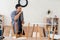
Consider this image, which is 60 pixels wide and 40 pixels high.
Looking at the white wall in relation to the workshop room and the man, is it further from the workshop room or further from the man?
the man

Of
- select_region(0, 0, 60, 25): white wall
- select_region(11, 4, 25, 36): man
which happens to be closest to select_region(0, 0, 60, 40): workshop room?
select_region(0, 0, 60, 25): white wall

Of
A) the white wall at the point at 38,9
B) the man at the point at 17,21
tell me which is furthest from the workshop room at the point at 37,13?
the man at the point at 17,21

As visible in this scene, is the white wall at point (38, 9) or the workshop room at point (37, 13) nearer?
the workshop room at point (37, 13)

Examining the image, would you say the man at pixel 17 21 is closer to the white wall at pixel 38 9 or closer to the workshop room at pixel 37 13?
the workshop room at pixel 37 13

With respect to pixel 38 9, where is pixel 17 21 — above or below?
A: below

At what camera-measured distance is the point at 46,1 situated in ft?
23.5

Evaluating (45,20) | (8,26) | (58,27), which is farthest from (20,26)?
(58,27)

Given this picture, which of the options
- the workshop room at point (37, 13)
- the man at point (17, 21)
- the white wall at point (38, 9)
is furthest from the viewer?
the white wall at point (38, 9)

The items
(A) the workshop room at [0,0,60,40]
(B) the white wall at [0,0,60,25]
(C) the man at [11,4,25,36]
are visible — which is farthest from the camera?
(B) the white wall at [0,0,60,25]

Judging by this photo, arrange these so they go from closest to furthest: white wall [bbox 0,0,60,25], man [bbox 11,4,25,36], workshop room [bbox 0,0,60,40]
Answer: man [bbox 11,4,25,36] < workshop room [bbox 0,0,60,40] < white wall [bbox 0,0,60,25]

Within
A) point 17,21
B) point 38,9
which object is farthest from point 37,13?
point 17,21

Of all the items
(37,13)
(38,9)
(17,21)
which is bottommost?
(17,21)

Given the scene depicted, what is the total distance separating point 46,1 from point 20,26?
2.13 m

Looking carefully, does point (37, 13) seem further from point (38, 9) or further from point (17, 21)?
point (17, 21)
